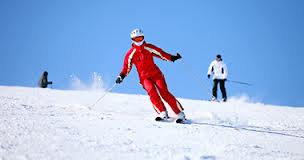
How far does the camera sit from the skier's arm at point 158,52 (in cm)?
788

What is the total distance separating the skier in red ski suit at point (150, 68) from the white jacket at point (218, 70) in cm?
699

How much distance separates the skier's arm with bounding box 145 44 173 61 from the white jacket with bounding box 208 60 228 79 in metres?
7.03

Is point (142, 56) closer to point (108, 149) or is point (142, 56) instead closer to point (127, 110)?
point (127, 110)

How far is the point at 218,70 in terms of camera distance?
14.7m

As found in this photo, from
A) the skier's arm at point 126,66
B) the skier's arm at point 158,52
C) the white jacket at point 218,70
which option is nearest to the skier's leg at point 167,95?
the skier's arm at point 158,52

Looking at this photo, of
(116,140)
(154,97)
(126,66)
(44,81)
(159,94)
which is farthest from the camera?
(44,81)

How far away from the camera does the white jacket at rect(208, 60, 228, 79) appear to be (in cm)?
1472

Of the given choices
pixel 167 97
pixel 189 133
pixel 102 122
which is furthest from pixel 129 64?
pixel 189 133

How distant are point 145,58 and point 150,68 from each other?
0.70 feet

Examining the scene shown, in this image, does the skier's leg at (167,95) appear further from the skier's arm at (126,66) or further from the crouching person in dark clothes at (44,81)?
the crouching person in dark clothes at (44,81)

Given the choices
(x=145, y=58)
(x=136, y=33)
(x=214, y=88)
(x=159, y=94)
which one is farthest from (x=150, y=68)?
(x=214, y=88)

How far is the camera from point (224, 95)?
1455 cm

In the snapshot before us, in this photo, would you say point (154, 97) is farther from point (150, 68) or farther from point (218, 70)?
point (218, 70)

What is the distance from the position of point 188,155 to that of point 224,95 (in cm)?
1060
